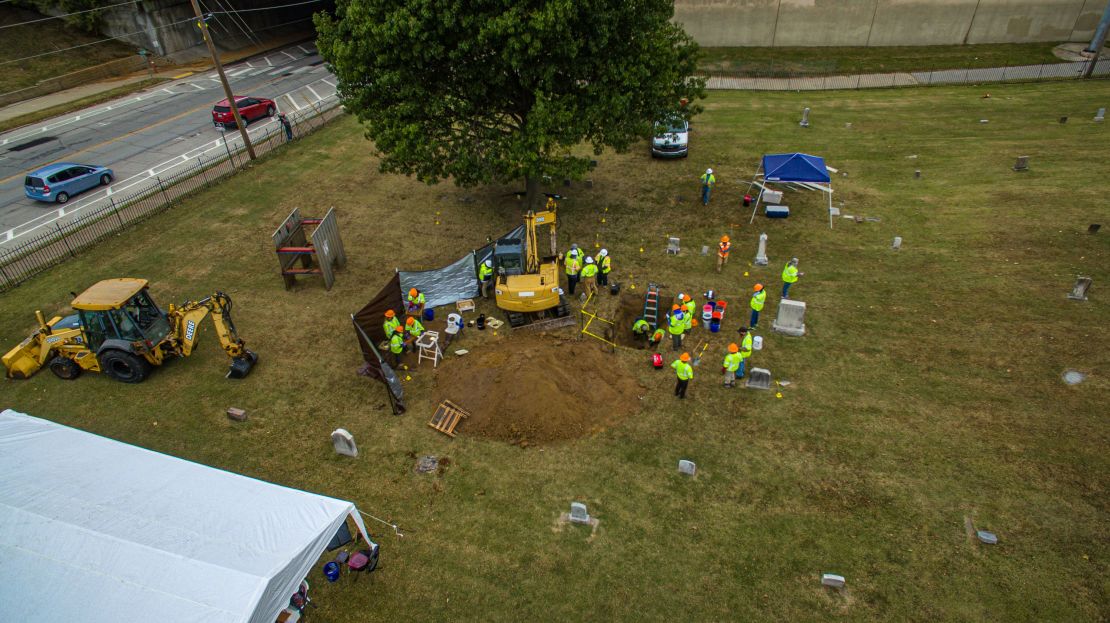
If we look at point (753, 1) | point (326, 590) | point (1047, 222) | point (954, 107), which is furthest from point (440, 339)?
point (753, 1)

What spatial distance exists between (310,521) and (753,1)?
145 ft

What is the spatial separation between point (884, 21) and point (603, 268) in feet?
115

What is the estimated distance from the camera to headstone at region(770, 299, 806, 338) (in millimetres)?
16500

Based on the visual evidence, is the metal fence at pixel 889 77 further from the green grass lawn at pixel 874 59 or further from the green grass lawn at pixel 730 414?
the green grass lawn at pixel 730 414

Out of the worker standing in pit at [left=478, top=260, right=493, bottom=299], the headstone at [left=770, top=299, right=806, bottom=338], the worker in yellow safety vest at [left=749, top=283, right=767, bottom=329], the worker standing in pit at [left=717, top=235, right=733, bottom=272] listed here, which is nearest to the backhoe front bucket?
the worker standing in pit at [left=478, top=260, right=493, bottom=299]

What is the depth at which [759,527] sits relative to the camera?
11.6 m

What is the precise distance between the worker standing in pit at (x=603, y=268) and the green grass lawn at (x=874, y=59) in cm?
2705

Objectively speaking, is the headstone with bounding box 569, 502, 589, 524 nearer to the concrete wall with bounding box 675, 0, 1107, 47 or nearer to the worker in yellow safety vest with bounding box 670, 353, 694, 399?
the worker in yellow safety vest with bounding box 670, 353, 694, 399

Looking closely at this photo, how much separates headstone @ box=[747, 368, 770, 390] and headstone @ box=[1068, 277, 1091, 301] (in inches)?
409

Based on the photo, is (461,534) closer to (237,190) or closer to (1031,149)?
(237,190)

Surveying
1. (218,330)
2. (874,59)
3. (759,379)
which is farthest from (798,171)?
(874,59)

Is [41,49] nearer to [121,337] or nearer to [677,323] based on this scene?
[121,337]

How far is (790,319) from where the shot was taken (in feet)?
54.7

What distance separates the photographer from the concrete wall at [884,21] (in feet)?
127
